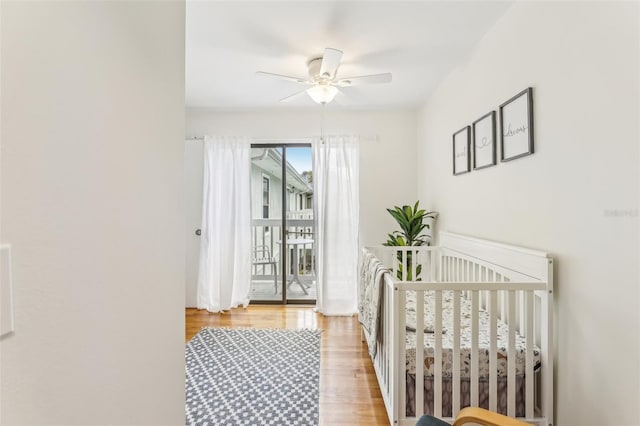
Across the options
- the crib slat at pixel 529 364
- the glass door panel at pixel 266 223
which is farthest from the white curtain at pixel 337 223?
the crib slat at pixel 529 364

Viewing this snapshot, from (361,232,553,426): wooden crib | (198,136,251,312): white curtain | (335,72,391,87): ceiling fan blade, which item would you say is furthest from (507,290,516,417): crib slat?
(198,136,251,312): white curtain

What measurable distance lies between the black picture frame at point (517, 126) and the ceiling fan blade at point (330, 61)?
1072 millimetres

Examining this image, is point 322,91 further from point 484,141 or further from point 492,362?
point 492,362

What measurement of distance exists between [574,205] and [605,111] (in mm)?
396

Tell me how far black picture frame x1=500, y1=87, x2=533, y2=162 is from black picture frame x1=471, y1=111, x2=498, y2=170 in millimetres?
99

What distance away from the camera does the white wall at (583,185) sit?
3.92ft

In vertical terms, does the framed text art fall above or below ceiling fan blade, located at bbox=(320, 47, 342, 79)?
below

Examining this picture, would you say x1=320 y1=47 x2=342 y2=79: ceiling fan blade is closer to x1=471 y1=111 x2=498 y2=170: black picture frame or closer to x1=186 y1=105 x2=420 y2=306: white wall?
x1=471 y1=111 x2=498 y2=170: black picture frame

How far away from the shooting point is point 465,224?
8.67ft

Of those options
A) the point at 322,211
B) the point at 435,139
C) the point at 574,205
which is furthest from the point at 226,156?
the point at 574,205

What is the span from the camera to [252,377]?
229 centimetres

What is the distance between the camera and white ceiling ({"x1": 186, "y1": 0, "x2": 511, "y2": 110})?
194 centimetres

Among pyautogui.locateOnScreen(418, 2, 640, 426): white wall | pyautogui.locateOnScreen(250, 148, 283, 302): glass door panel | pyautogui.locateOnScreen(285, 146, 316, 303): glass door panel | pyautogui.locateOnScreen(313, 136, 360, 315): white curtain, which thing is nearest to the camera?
pyautogui.locateOnScreen(418, 2, 640, 426): white wall

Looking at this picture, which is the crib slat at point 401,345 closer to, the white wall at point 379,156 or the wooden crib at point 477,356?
the wooden crib at point 477,356
